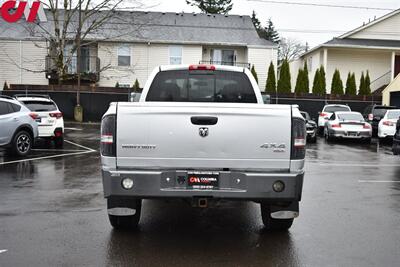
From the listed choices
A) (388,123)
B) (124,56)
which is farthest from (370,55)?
(388,123)

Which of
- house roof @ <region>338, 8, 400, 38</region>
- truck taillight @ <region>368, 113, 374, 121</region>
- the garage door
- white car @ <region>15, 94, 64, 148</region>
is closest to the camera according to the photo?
white car @ <region>15, 94, 64, 148</region>

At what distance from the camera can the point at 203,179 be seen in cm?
543

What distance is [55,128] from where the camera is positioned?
1577 cm

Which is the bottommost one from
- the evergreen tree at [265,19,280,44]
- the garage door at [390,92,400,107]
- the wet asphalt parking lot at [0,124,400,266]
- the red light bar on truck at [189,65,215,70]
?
the wet asphalt parking lot at [0,124,400,266]

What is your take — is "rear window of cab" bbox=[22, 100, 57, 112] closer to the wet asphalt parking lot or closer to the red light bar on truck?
the wet asphalt parking lot

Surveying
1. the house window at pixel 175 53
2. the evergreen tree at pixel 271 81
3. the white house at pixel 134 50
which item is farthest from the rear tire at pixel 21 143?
the house window at pixel 175 53

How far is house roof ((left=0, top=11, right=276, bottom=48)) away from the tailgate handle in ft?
96.1

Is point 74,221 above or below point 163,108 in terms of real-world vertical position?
below

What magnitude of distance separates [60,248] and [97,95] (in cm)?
2531

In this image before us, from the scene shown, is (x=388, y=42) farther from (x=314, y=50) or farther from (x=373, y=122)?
(x=373, y=122)

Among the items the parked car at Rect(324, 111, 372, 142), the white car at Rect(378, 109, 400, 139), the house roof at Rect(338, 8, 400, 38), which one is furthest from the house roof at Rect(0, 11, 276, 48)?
the white car at Rect(378, 109, 400, 139)

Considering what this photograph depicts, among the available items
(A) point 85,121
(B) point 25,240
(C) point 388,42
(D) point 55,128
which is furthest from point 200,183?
(C) point 388,42

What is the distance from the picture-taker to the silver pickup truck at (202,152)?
212 inches

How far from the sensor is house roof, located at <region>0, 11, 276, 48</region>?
113 feet
